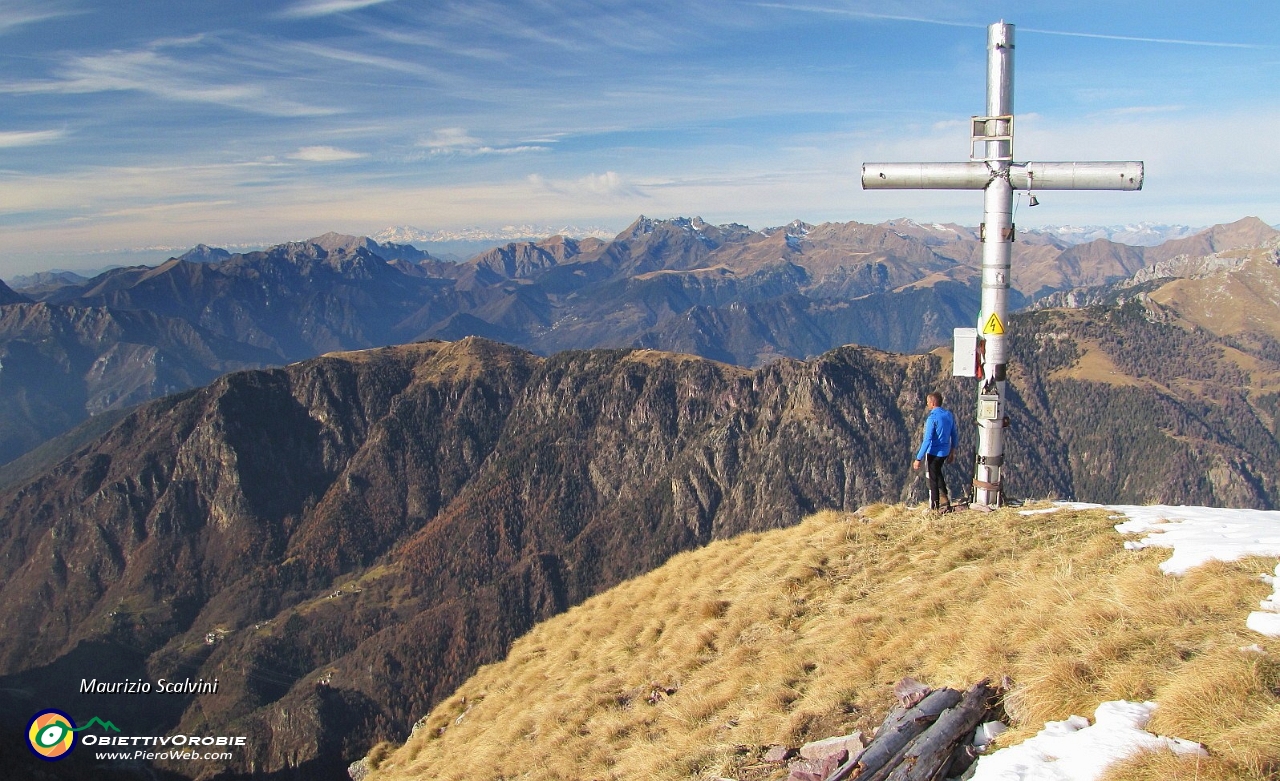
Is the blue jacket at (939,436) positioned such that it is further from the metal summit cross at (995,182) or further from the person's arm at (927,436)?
the metal summit cross at (995,182)

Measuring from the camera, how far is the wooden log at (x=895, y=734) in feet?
30.7

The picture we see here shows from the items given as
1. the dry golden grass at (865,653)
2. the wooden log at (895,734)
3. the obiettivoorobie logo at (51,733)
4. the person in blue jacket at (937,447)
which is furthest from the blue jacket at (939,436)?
the obiettivoorobie logo at (51,733)

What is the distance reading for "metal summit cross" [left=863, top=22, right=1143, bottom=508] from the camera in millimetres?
19031

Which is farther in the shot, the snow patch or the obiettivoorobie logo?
the obiettivoorobie logo

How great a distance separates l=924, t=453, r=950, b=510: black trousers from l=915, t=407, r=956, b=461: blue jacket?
0.19 m

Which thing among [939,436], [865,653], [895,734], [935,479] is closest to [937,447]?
[939,436]

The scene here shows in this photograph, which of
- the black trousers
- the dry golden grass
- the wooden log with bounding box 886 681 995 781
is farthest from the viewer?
the black trousers

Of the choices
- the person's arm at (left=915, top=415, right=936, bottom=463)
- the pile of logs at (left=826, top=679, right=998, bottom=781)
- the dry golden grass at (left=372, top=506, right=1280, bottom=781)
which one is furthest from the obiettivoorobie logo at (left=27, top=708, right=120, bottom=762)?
the pile of logs at (left=826, top=679, right=998, bottom=781)

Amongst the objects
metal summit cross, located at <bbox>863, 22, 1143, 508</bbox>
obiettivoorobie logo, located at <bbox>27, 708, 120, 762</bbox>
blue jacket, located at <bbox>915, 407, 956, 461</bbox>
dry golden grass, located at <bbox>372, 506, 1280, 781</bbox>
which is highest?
metal summit cross, located at <bbox>863, 22, 1143, 508</bbox>

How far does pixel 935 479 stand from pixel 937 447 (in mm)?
1057

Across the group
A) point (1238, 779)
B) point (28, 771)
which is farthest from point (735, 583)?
point (28, 771)

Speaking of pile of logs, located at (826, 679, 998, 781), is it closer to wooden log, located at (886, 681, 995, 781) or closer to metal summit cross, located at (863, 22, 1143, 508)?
wooden log, located at (886, 681, 995, 781)

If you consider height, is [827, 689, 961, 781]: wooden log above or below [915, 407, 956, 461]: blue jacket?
below

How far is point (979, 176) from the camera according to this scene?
1988cm
